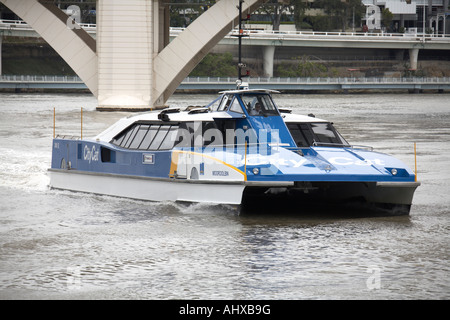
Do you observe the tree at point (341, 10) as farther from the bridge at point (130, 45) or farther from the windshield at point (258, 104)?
the windshield at point (258, 104)

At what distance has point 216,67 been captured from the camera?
399 ft

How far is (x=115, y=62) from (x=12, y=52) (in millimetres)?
59032

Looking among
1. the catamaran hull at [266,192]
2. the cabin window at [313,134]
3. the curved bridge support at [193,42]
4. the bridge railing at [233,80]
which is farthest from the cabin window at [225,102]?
the bridge railing at [233,80]

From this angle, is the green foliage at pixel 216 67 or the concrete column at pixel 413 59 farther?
the concrete column at pixel 413 59

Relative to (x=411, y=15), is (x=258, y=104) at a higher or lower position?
lower

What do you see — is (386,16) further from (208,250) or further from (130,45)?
(208,250)

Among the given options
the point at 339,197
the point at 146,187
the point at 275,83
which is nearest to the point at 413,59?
the point at 275,83

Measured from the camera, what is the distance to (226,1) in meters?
66.2

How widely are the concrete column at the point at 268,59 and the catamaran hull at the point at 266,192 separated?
103m

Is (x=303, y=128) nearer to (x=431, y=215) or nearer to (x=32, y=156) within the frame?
(x=431, y=215)

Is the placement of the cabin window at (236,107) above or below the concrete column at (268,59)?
below

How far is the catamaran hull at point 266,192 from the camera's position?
18.8 metres

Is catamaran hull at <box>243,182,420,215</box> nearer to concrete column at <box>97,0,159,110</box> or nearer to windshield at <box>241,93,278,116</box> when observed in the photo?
windshield at <box>241,93,278,116</box>

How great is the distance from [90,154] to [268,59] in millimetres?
104059
